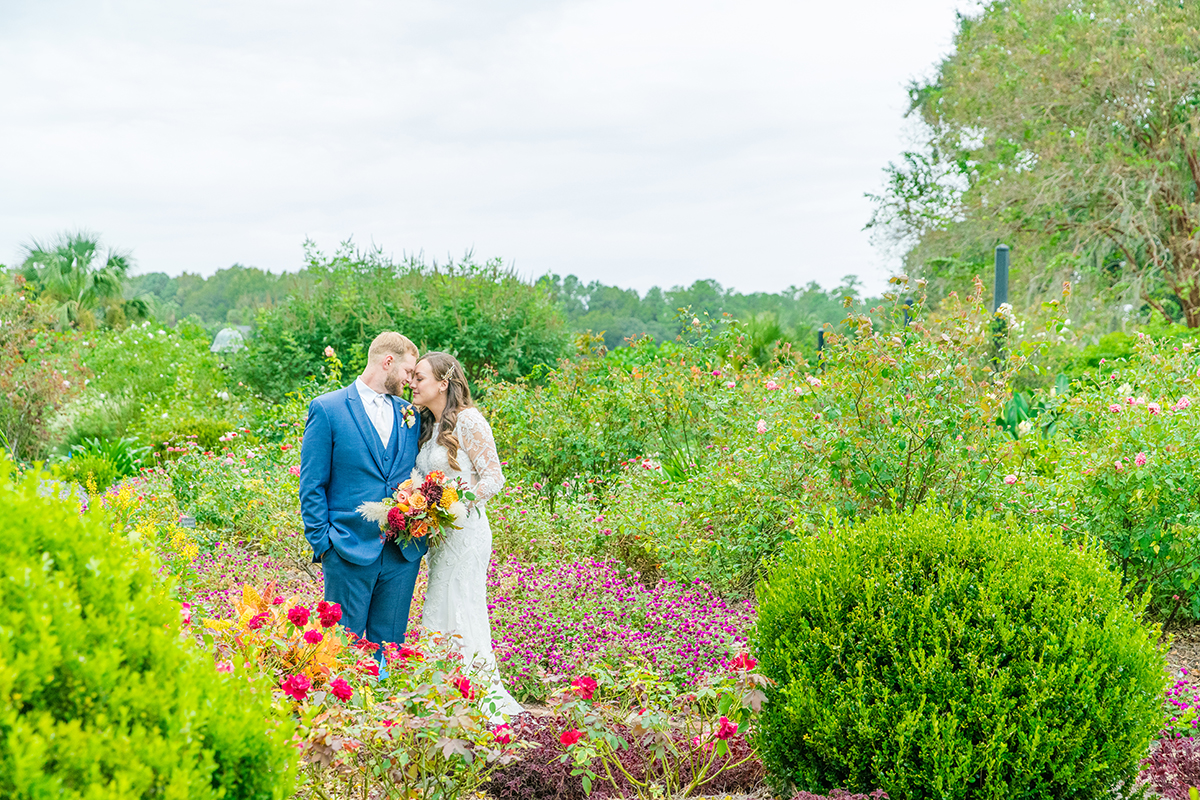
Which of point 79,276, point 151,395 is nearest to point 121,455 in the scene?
point 151,395

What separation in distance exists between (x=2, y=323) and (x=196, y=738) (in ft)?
45.2

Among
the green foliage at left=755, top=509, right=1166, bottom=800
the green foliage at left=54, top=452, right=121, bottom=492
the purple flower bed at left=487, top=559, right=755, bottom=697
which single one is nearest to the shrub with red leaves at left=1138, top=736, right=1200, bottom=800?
the green foliage at left=755, top=509, right=1166, bottom=800

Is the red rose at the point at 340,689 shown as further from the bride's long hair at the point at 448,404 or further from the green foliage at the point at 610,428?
the green foliage at the point at 610,428

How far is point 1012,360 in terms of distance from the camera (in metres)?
4.50

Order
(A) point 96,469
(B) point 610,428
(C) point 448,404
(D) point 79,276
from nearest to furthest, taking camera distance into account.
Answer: (C) point 448,404
(B) point 610,428
(A) point 96,469
(D) point 79,276

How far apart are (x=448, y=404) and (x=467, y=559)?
69 cm

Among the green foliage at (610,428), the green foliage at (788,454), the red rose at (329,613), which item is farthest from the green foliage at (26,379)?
the red rose at (329,613)

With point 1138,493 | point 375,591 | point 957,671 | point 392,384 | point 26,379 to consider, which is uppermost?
point 392,384

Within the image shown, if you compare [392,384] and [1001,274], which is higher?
[1001,274]

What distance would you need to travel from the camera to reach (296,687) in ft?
8.25

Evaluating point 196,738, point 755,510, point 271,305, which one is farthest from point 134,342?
point 196,738

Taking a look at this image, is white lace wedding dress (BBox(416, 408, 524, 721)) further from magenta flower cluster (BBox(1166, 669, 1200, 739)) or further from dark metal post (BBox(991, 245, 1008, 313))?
dark metal post (BBox(991, 245, 1008, 313))

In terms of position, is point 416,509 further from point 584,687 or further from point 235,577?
point 235,577

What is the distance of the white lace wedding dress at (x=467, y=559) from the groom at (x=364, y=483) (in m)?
0.11
